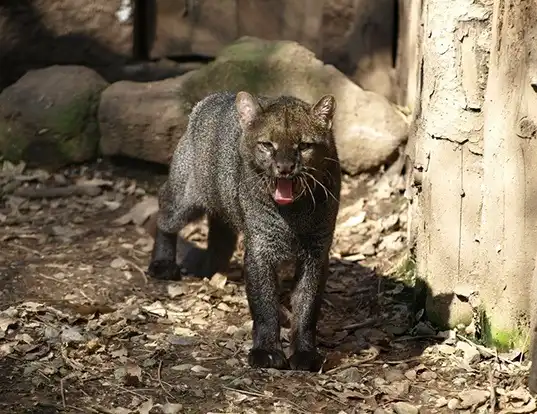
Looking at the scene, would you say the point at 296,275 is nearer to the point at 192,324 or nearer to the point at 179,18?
the point at 192,324

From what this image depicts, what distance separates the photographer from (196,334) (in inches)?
255

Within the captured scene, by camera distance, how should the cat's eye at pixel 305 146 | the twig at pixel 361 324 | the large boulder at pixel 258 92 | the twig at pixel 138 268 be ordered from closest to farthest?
1. the cat's eye at pixel 305 146
2. the twig at pixel 361 324
3. the twig at pixel 138 268
4. the large boulder at pixel 258 92

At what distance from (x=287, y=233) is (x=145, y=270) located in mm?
1816

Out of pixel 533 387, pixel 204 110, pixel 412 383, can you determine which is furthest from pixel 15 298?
pixel 533 387

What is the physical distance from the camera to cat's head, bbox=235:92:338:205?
5.81 metres

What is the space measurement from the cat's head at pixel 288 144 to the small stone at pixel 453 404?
4.27 feet

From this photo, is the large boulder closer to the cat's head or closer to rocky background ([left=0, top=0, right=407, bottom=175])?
rocky background ([left=0, top=0, right=407, bottom=175])

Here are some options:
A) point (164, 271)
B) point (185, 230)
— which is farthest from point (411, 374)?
point (185, 230)

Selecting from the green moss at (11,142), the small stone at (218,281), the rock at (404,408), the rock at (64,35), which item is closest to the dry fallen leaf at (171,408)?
the rock at (404,408)

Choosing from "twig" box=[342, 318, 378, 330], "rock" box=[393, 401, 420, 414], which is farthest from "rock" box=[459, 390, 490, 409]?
"twig" box=[342, 318, 378, 330]

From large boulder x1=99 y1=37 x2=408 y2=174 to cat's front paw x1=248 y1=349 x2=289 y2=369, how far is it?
319 cm

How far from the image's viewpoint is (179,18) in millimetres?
9344

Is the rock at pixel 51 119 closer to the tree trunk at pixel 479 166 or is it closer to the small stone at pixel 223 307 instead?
the small stone at pixel 223 307

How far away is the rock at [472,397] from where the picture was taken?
559cm
